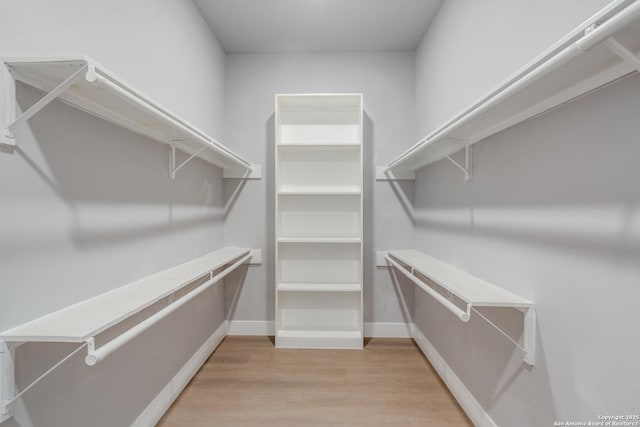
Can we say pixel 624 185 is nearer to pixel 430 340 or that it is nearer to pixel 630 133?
pixel 630 133

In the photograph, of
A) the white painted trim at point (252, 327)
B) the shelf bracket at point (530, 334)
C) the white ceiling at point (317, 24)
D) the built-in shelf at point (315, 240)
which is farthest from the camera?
the white painted trim at point (252, 327)

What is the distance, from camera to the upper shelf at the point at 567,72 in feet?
1.73

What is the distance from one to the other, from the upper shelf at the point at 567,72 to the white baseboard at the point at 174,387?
185cm

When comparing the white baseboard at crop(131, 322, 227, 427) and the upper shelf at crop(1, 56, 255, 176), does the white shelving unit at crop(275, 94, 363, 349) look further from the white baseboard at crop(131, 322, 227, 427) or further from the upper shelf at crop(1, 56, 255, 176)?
the upper shelf at crop(1, 56, 255, 176)

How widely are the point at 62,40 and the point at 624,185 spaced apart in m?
1.69

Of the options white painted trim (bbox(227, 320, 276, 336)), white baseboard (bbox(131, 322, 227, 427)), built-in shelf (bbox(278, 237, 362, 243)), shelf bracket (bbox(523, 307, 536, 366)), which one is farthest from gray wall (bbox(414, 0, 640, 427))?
white baseboard (bbox(131, 322, 227, 427))

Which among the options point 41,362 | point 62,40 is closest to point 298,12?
point 62,40

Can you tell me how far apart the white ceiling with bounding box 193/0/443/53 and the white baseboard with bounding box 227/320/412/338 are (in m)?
2.31

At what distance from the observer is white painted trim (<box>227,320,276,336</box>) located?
2.45 metres

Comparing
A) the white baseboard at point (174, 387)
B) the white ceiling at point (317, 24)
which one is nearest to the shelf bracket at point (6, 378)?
the white baseboard at point (174, 387)

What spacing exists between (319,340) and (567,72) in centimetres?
208

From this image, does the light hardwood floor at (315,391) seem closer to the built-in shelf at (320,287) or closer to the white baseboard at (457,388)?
the white baseboard at (457,388)

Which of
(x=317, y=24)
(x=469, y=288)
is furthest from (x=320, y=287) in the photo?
(x=317, y=24)

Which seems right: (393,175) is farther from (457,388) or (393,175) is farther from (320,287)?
(457,388)
